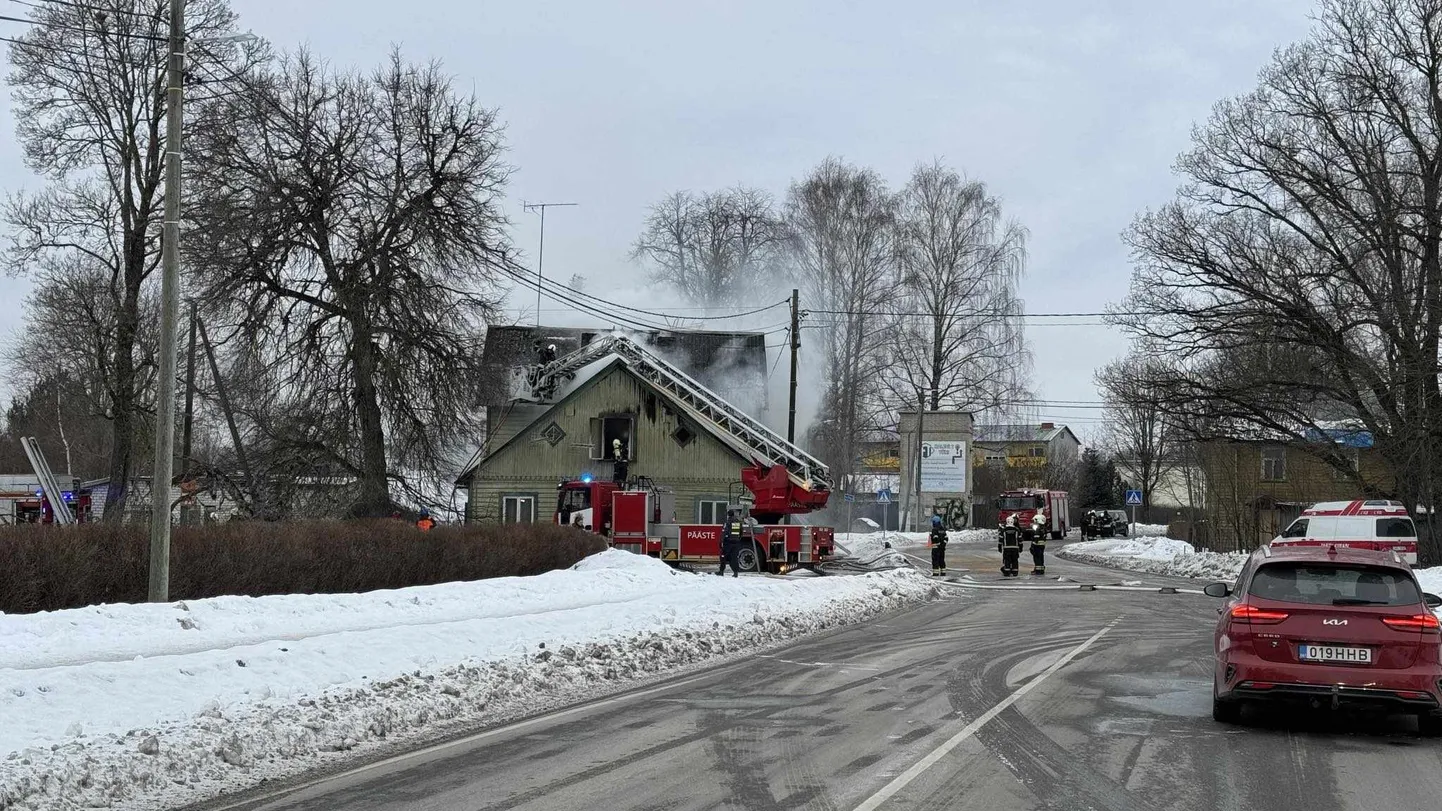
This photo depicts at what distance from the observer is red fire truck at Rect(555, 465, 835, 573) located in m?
33.0

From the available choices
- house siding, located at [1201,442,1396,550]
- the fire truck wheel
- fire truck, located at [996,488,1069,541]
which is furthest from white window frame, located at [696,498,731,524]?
fire truck, located at [996,488,1069,541]

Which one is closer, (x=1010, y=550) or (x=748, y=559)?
(x=748, y=559)

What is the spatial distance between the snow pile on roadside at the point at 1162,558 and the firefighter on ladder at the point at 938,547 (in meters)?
7.39

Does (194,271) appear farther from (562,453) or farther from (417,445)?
(562,453)

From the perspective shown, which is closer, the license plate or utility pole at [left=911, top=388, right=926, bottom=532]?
the license plate

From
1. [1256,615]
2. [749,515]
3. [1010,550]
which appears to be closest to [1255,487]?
[1010,550]

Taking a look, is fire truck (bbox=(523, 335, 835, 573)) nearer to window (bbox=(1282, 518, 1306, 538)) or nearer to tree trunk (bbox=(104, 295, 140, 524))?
tree trunk (bbox=(104, 295, 140, 524))

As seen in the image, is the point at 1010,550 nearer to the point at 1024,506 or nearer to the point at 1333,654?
the point at 1333,654

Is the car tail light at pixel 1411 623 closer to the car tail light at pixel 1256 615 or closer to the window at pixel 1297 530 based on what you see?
the car tail light at pixel 1256 615

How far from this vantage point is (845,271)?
56688mm

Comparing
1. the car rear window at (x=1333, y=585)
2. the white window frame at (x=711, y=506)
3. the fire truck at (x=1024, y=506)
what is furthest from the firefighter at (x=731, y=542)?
the fire truck at (x=1024, y=506)

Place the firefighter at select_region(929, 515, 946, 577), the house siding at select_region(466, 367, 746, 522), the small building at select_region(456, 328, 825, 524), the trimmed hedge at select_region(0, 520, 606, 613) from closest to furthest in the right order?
the trimmed hedge at select_region(0, 520, 606, 613) → the firefighter at select_region(929, 515, 946, 577) → the small building at select_region(456, 328, 825, 524) → the house siding at select_region(466, 367, 746, 522)

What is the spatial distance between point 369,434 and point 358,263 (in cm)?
444

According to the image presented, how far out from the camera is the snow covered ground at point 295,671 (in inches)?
331
